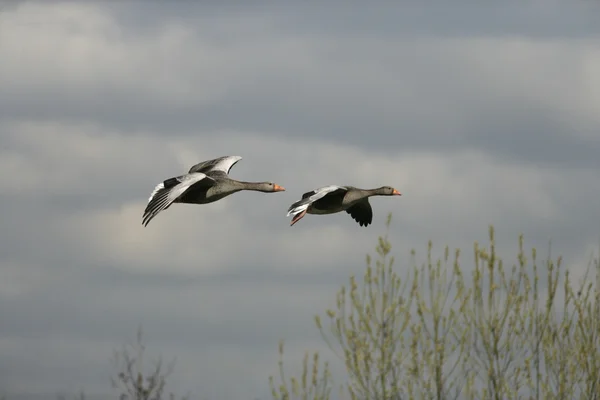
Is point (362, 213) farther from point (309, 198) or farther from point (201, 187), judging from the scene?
point (201, 187)

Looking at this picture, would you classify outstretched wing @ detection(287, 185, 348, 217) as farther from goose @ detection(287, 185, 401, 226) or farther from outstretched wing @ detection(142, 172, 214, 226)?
outstretched wing @ detection(142, 172, 214, 226)

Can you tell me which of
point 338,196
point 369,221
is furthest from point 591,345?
point 369,221

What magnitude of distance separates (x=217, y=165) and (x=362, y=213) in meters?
6.77

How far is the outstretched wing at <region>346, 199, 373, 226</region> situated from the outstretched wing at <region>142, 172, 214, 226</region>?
29.2 ft

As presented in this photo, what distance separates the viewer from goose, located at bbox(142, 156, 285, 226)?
21.7 m

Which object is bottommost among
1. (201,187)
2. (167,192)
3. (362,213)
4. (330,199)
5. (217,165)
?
(167,192)

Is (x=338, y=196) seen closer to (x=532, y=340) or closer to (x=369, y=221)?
(x=369, y=221)

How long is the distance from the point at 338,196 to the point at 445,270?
1399 cm

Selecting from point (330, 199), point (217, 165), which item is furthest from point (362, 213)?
point (217, 165)

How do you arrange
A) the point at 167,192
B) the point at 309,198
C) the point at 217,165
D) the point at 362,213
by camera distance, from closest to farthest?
the point at 167,192 → the point at 309,198 → the point at 217,165 → the point at 362,213

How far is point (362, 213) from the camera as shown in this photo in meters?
32.2

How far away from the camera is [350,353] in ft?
42.7

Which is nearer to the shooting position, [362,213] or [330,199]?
[330,199]

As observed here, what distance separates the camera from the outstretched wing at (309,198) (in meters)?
24.4
